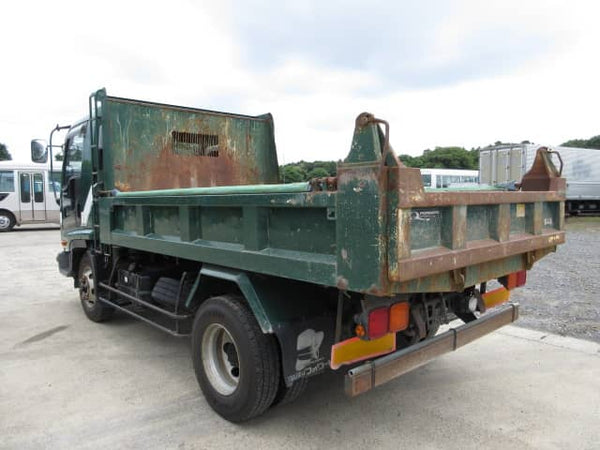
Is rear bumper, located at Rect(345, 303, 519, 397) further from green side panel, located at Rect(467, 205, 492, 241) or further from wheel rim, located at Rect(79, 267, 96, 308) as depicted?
wheel rim, located at Rect(79, 267, 96, 308)

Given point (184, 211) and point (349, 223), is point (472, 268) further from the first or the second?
point (184, 211)

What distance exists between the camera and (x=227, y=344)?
3.38m

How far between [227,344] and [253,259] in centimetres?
87

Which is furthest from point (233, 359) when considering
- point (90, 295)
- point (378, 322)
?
point (90, 295)

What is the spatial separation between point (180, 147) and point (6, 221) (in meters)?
17.0

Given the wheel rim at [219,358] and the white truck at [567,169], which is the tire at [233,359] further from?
the white truck at [567,169]

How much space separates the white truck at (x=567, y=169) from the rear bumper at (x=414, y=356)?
15426 mm

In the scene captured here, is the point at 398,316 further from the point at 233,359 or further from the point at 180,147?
the point at 180,147

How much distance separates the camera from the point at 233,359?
3330 mm

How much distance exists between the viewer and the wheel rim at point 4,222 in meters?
18.6

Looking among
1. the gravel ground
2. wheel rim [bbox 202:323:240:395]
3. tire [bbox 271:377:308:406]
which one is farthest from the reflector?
the gravel ground

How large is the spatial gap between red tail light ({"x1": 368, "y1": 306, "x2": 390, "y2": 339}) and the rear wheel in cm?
2018

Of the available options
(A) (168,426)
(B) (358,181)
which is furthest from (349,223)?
(A) (168,426)

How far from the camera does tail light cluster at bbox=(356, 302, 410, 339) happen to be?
2.62 metres
